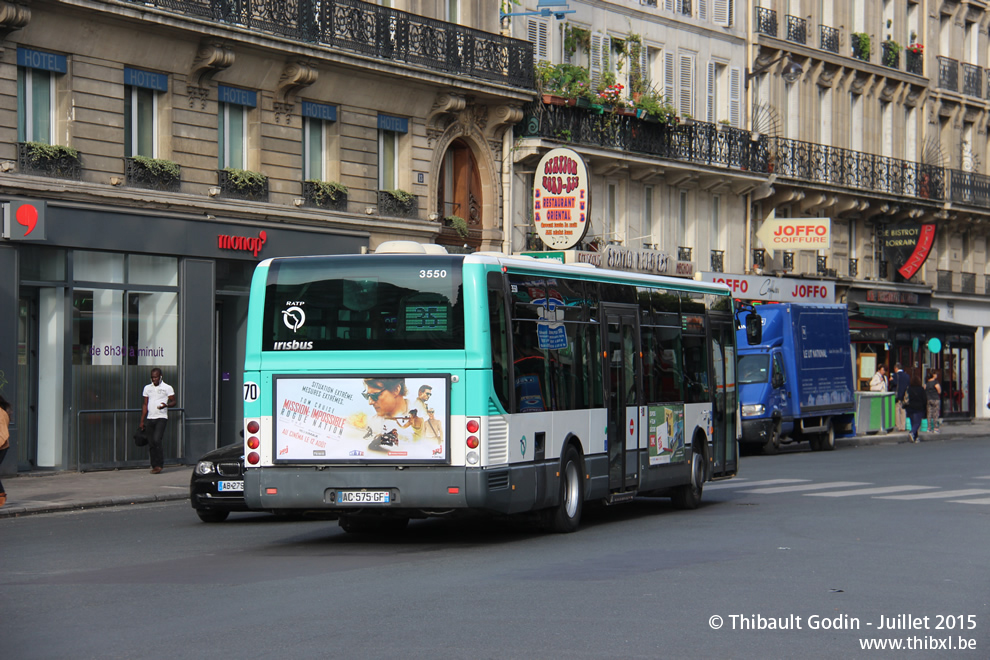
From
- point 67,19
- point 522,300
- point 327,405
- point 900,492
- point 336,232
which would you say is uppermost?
point 67,19

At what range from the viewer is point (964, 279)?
54156 millimetres

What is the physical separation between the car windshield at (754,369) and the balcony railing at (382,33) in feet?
25.4

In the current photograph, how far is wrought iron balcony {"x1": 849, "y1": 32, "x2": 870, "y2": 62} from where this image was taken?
48062mm

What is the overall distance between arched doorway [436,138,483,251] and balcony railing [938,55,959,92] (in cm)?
2613

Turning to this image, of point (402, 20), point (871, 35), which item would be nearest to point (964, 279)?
point (871, 35)

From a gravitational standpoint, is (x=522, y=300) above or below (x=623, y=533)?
above

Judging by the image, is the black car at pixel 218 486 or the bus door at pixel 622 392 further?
the black car at pixel 218 486

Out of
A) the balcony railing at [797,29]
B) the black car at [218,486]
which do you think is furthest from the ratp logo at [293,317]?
the balcony railing at [797,29]

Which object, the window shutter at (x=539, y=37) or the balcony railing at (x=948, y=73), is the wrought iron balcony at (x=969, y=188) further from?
the window shutter at (x=539, y=37)

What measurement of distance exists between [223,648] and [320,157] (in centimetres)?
2121

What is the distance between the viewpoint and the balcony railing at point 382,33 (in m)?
25.9

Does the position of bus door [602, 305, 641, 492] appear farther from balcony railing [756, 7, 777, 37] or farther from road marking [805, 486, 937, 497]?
balcony railing [756, 7, 777, 37]

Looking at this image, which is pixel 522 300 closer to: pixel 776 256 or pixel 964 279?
pixel 776 256

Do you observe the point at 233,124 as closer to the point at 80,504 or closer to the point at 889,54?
the point at 80,504
